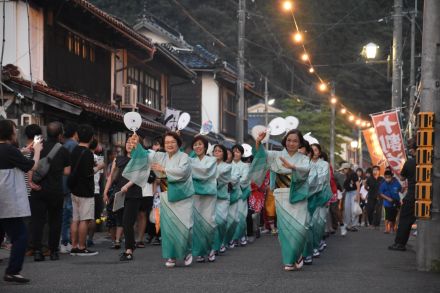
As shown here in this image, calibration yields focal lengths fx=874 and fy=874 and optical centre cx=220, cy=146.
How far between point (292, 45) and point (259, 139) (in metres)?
44.2

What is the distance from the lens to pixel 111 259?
1155 centimetres

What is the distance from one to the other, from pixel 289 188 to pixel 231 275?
175 centimetres

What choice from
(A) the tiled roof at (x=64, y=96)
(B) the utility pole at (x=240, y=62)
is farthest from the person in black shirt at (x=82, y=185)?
Result: (B) the utility pole at (x=240, y=62)

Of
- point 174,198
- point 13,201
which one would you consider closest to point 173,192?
point 174,198

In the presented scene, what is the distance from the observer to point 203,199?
11.7 meters

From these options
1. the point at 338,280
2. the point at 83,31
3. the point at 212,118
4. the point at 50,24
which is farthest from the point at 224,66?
the point at 338,280

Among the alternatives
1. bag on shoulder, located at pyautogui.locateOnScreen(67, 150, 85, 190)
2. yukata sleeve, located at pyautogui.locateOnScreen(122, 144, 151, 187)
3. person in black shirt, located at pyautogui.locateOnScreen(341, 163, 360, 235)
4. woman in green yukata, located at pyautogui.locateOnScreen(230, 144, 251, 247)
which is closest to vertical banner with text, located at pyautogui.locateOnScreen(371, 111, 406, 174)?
person in black shirt, located at pyautogui.locateOnScreen(341, 163, 360, 235)

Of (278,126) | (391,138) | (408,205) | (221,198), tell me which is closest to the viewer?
(278,126)

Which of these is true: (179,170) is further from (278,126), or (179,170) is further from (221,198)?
(278,126)

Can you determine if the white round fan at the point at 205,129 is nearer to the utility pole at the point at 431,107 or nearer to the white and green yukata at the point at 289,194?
the white and green yukata at the point at 289,194

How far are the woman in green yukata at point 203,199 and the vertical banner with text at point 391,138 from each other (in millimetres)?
8822

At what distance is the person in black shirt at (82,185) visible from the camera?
11805 millimetres

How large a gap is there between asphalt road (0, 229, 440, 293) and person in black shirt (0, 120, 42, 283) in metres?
0.23

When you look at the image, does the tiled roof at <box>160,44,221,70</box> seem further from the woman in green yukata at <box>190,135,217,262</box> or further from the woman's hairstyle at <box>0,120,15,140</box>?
the woman's hairstyle at <box>0,120,15,140</box>
